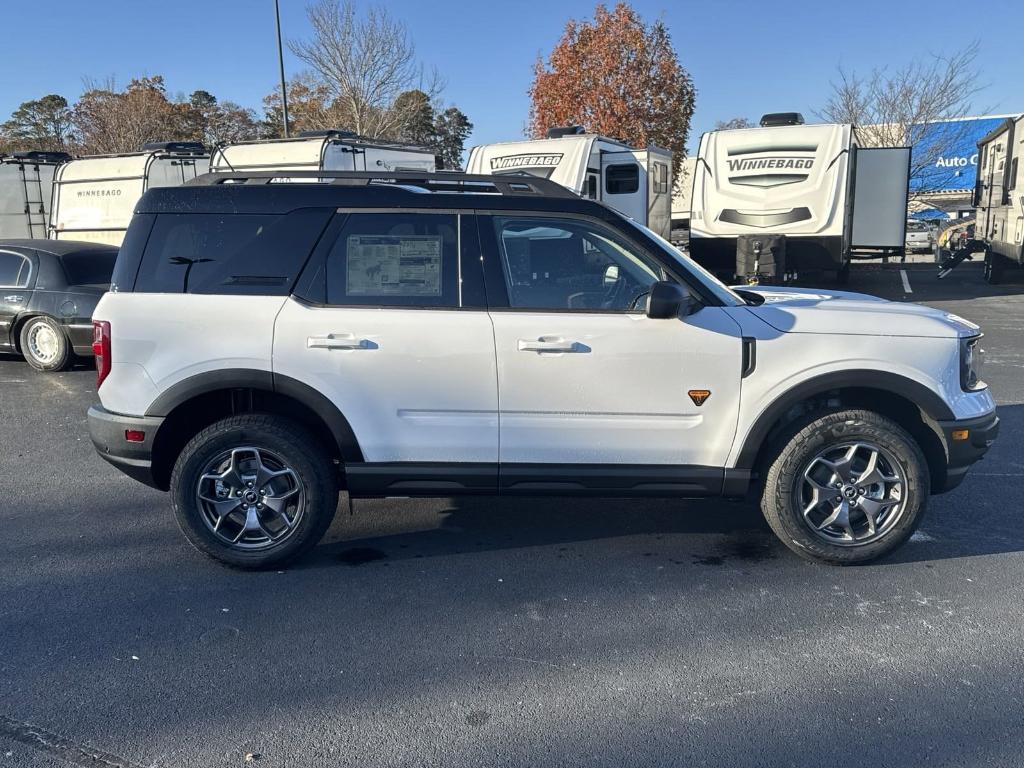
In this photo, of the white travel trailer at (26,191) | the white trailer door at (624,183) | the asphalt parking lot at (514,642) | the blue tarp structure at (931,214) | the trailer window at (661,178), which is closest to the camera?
the asphalt parking lot at (514,642)

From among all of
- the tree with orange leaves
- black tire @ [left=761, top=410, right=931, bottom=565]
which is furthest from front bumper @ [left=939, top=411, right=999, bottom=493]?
the tree with orange leaves

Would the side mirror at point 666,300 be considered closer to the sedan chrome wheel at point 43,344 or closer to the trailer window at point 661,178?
the sedan chrome wheel at point 43,344

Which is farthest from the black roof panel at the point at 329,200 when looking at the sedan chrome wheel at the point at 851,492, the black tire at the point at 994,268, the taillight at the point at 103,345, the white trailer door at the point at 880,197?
the black tire at the point at 994,268

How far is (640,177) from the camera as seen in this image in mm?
14789

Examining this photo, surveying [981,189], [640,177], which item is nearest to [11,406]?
[640,177]

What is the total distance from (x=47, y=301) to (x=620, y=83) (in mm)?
21734

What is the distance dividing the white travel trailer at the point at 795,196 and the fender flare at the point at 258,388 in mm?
10793

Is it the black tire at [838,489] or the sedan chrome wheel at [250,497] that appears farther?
the sedan chrome wheel at [250,497]

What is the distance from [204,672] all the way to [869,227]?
14715 millimetres

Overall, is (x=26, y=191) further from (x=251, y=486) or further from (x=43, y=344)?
(x=251, y=486)

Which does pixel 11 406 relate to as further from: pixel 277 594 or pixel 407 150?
pixel 407 150

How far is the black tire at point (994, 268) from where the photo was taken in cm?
1809

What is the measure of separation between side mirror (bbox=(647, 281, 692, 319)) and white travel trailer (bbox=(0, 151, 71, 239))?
1832 cm

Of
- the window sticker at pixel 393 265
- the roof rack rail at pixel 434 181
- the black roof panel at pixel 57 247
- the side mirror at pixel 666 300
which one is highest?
the roof rack rail at pixel 434 181
